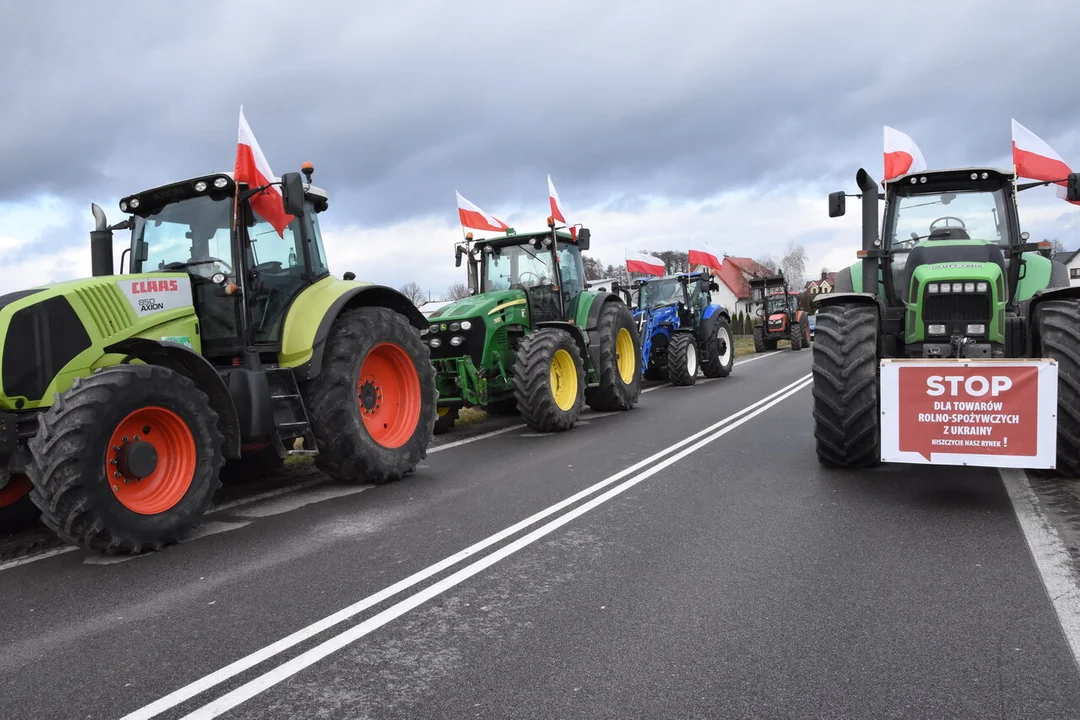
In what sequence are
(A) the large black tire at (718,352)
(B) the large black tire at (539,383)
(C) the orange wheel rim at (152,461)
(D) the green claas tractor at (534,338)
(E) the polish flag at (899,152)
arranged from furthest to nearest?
(A) the large black tire at (718,352)
(D) the green claas tractor at (534,338)
(B) the large black tire at (539,383)
(E) the polish flag at (899,152)
(C) the orange wheel rim at (152,461)

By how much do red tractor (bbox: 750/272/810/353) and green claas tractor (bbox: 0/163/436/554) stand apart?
2398 centimetres

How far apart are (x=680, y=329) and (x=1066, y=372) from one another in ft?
37.4

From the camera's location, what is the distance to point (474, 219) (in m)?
11.4

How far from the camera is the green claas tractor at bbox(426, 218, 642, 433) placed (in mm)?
9789

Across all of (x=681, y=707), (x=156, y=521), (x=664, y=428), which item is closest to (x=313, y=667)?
(x=681, y=707)

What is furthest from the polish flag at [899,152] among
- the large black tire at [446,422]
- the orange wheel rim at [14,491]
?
the orange wheel rim at [14,491]

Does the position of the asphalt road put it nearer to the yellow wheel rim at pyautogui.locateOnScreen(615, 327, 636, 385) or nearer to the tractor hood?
the tractor hood

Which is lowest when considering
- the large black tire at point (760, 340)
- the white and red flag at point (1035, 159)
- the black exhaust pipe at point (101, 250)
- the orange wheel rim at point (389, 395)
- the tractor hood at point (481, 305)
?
the large black tire at point (760, 340)

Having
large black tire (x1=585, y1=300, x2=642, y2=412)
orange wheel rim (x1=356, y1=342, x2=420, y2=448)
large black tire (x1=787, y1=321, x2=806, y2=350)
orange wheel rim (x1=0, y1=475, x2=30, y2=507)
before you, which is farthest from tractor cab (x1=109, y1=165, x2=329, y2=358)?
large black tire (x1=787, y1=321, x2=806, y2=350)

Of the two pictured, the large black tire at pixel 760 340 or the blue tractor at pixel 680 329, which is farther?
the large black tire at pixel 760 340

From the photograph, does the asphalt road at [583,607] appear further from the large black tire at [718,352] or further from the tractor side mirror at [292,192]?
the large black tire at [718,352]

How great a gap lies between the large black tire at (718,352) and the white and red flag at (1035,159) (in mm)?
9968

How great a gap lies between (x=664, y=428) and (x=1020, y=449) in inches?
190

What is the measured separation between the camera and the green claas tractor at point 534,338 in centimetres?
979
